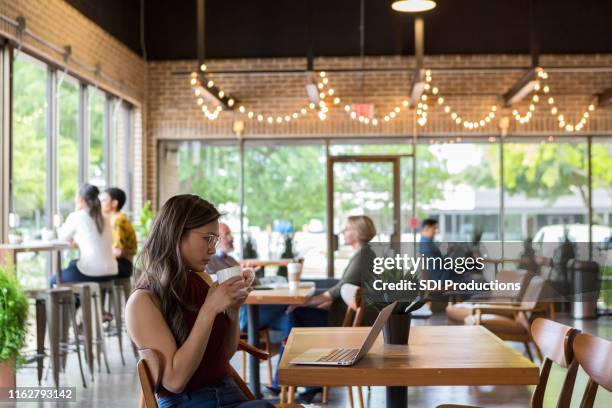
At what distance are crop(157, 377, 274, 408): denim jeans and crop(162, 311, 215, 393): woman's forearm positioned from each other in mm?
99

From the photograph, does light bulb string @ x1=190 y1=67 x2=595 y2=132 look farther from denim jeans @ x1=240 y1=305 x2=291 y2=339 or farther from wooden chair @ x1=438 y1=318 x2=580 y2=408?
wooden chair @ x1=438 y1=318 x2=580 y2=408

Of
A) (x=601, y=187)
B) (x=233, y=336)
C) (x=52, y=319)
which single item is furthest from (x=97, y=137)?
(x=233, y=336)

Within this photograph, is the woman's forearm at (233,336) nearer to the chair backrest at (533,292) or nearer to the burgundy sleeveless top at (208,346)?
the burgundy sleeveless top at (208,346)

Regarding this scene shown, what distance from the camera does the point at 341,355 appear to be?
3135 millimetres

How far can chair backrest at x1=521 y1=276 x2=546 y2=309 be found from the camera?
20.2 feet

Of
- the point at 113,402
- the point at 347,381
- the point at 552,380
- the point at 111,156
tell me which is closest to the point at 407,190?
the point at 111,156

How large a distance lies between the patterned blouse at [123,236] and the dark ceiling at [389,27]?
449 centimetres

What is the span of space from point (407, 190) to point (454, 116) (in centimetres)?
122

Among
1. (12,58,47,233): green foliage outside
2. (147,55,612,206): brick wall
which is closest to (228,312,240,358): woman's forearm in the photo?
(12,58,47,233): green foliage outside

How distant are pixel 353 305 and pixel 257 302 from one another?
630mm

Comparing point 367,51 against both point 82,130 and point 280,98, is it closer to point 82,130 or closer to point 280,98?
point 280,98

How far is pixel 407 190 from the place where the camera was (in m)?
13.0

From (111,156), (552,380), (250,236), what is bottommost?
(552,380)

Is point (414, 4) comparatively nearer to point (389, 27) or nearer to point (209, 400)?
point (389, 27)
